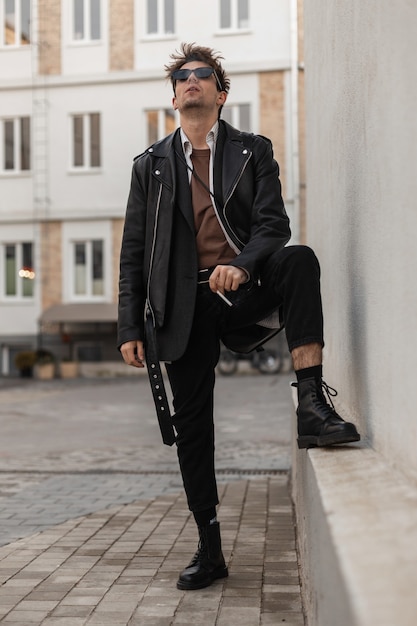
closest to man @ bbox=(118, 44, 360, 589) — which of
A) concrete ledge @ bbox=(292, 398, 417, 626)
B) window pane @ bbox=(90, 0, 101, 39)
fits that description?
concrete ledge @ bbox=(292, 398, 417, 626)

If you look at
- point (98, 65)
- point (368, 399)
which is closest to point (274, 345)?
point (98, 65)

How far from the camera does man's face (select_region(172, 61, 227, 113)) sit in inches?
153

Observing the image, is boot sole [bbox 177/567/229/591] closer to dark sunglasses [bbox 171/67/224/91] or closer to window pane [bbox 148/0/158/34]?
dark sunglasses [bbox 171/67/224/91]

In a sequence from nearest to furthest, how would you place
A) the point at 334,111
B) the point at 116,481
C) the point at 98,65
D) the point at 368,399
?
1. the point at 368,399
2. the point at 334,111
3. the point at 116,481
4. the point at 98,65

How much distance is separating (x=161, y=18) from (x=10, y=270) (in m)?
8.47

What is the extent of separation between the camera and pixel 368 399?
3.04 m

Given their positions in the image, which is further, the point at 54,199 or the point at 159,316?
the point at 54,199

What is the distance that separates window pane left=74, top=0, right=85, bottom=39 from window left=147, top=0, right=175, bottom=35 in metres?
2.01

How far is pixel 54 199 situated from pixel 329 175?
76.6ft

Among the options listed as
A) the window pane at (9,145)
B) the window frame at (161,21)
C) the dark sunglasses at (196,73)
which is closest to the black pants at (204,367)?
the dark sunglasses at (196,73)

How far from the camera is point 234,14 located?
26.6 metres

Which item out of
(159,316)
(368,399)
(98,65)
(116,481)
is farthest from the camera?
(98,65)

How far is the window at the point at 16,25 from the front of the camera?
28.1m

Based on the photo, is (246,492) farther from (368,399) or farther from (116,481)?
(368,399)
